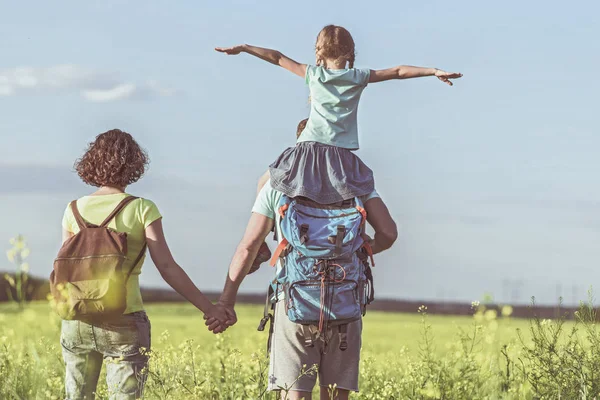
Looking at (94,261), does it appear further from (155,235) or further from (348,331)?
(348,331)

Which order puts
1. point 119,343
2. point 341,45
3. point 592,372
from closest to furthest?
point 119,343, point 341,45, point 592,372

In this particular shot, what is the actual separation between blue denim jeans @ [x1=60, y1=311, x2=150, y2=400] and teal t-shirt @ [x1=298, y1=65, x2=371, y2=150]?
1817mm

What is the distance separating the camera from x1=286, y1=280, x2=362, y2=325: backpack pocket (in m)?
5.73

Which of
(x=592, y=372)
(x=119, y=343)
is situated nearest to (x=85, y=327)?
(x=119, y=343)

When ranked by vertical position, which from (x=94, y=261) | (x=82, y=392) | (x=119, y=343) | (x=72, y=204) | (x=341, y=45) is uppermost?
(x=341, y=45)

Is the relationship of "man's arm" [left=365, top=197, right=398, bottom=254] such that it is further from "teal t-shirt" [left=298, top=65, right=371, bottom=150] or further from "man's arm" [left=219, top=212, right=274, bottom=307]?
"man's arm" [left=219, top=212, right=274, bottom=307]

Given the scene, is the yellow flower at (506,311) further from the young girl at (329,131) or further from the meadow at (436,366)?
the young girl at (329,131)

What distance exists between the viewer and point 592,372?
Result: 6977mm

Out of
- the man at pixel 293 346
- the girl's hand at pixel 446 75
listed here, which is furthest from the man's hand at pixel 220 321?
the girl's hand at pixel 446 75

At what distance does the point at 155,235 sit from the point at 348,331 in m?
1.51

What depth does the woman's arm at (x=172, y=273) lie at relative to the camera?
5898 millimetres

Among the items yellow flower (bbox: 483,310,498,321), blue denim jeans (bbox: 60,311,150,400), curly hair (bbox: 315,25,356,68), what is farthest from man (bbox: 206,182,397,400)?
yellow flower (bbox: 483,310,498,321)

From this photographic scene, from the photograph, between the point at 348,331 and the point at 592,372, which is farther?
the point at 592,372

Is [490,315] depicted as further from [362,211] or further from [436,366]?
[362,211]
